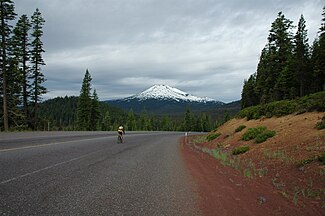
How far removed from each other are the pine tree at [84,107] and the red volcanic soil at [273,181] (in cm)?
5071

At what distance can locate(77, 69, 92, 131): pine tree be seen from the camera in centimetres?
5966

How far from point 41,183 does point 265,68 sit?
53221mm

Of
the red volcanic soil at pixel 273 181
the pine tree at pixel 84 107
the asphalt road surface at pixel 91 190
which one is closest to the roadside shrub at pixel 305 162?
the red volcanic soil at pixel 273 181

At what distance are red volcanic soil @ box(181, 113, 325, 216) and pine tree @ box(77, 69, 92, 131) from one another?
5071 cm

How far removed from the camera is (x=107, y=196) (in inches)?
229

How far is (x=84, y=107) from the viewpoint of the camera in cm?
6012

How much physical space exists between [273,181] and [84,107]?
56.1 meters

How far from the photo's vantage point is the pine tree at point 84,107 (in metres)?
59.7

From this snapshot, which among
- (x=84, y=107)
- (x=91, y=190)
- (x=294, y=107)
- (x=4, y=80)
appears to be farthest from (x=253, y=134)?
(x=84, y=107)

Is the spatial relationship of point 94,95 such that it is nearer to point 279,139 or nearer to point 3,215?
point 279,139

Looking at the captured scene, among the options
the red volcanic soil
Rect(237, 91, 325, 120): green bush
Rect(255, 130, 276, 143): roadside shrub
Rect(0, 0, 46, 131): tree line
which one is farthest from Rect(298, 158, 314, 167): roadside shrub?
Rect(0, 0, 46, 131): tree line

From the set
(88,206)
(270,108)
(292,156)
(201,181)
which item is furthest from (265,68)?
(88,206)

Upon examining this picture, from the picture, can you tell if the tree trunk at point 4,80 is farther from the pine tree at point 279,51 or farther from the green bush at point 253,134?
the pine tree at point 279,51

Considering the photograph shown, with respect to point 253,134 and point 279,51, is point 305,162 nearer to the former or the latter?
point 253,134
